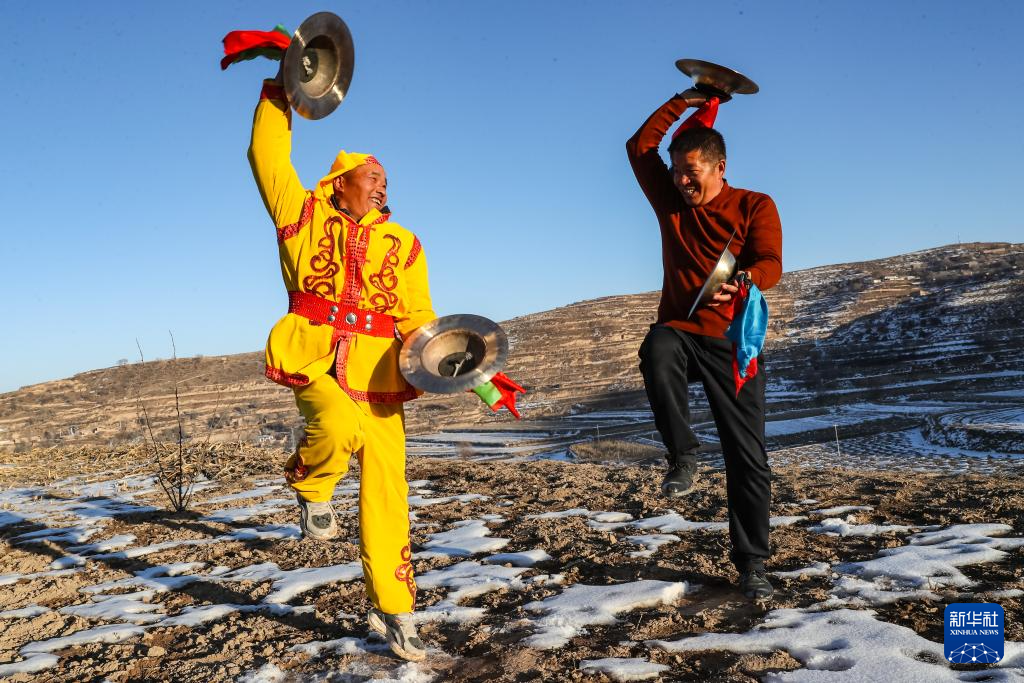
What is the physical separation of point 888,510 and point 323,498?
385 centimetres

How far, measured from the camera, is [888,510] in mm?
5121

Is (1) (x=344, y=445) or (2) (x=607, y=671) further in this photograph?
(1) (x=344, y=445)

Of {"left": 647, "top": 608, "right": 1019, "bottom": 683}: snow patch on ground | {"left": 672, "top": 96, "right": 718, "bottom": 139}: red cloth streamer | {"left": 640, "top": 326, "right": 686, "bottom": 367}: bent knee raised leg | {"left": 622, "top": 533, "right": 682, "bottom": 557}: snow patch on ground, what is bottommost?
{"left": 622, "top": 533, "right": 682, "bottom": 557}: snow patch on ground

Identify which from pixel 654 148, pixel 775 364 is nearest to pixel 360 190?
pixel 654 148

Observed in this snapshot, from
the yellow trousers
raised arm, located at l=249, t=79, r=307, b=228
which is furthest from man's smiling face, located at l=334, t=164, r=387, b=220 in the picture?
the yellow trousers

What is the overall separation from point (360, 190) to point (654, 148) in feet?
5.08

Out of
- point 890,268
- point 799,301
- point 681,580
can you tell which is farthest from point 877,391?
point 681,580

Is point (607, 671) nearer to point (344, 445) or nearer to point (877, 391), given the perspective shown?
point (344, 445)

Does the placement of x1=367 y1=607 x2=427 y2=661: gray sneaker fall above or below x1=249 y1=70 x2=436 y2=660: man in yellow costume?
below

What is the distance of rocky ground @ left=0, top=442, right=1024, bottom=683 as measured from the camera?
289cm

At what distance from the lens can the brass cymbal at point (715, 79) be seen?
12.5 feet

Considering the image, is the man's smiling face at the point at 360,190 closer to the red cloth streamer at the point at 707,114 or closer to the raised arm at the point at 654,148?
the raised arm at the point at 654,148

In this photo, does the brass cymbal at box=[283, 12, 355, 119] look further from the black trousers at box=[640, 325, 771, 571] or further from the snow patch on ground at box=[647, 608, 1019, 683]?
the snow patch on ground at box=[647, 608, 1019, 683]

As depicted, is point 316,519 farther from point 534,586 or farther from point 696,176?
point 696,176
